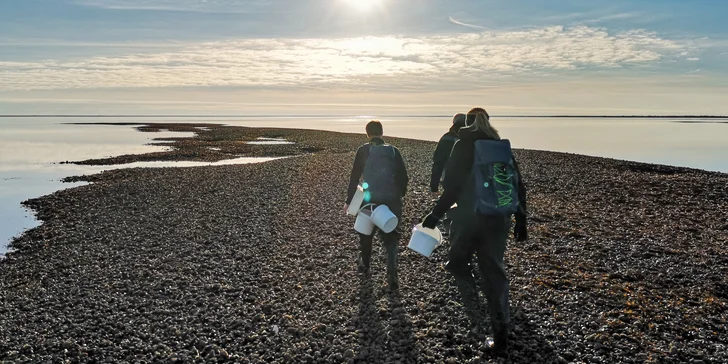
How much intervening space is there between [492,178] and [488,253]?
839mm

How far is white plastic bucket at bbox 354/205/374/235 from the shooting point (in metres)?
8.34

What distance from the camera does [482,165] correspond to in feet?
18.5

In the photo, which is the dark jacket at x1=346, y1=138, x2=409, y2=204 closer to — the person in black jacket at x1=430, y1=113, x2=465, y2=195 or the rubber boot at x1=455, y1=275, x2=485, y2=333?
the person in black jacket at x1=430, y1=113, x2=465, y2=195

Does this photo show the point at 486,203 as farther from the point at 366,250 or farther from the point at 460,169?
the point at 366,250

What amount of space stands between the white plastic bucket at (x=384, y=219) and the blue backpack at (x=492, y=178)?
251cm

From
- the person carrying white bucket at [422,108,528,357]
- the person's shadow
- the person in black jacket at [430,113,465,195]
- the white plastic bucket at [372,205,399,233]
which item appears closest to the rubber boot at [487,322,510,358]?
the person carrying white bucket at [422,108,528,357]

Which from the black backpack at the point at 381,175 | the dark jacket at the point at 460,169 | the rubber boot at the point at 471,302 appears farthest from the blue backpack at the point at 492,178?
the black backpack at the point at 381,175

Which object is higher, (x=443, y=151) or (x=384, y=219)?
(x=443, y=151)

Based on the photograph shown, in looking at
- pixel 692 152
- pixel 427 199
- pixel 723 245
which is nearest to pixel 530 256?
pixel 723 245

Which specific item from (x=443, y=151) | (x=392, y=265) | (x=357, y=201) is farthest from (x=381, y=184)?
(x=443, y=151)

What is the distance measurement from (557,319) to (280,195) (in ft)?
43.8

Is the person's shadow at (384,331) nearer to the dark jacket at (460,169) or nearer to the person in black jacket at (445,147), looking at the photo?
the dark jacket at (460,169)

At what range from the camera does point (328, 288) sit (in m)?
8.91

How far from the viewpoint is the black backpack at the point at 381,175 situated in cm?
823
